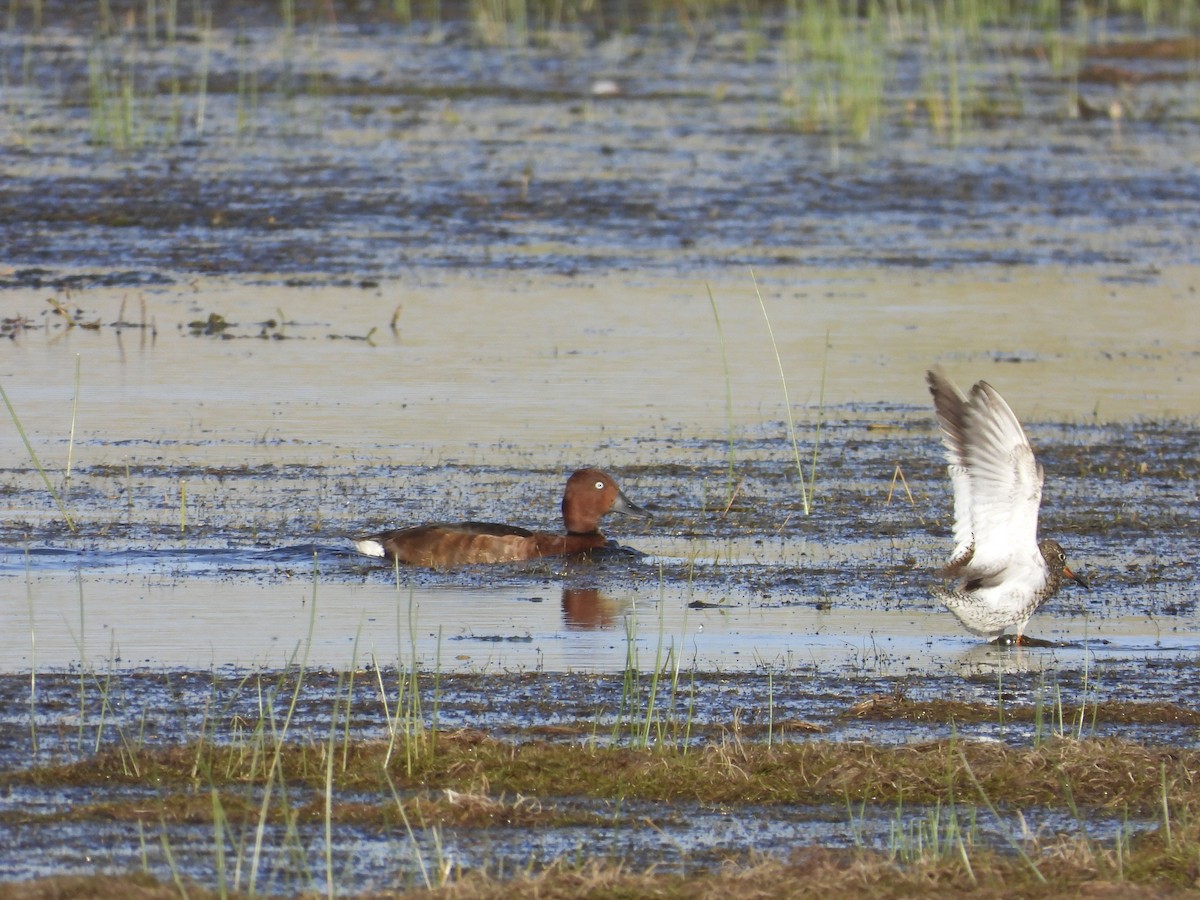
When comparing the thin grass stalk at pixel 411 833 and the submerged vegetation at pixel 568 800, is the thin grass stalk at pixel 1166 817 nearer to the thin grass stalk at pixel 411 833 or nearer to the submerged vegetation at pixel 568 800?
the submerged vegetation at pixel 568 800

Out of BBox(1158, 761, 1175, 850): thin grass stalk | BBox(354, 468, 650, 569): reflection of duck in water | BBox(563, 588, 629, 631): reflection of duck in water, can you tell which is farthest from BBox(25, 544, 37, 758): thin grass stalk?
BBox(1158, 761, 1175, 850): thin grass stalk

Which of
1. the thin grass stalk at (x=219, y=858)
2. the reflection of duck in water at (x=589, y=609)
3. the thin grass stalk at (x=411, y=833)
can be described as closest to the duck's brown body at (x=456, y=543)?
the reflection of duck in water at (x=589, y=609)

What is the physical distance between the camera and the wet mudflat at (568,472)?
5.55 metres

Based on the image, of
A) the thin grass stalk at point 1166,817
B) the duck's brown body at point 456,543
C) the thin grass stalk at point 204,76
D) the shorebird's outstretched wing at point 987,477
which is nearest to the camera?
the thin grass stalk at point 1166,817

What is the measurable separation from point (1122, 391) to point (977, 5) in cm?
1672

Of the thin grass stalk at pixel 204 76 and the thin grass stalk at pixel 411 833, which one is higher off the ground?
the thin grass stalk at pixel 204 76

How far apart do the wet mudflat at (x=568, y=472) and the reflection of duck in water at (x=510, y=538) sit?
9 centimetres

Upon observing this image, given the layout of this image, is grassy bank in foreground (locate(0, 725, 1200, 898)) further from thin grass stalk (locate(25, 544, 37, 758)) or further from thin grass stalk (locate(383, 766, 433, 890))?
thin grass stalk (locate(25, 544, 37, 758))

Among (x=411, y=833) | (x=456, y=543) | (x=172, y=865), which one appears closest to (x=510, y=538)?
(x=456, y=543)

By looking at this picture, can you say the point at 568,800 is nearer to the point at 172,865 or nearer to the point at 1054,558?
the point at 172,865

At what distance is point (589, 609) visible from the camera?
26.2 ft

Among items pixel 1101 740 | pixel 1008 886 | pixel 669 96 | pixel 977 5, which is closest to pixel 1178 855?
pixel 1008 886

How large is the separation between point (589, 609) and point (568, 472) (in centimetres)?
196

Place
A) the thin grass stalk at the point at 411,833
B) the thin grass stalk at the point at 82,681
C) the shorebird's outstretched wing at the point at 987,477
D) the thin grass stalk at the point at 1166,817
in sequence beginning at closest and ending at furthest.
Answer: the thin grass stalk at the point at 411,833
the thin grass stalk at the point at 1166,817
the thin grass stalk at the point at 82,681
the shorebird's outstretched wing at the point at 987,477
